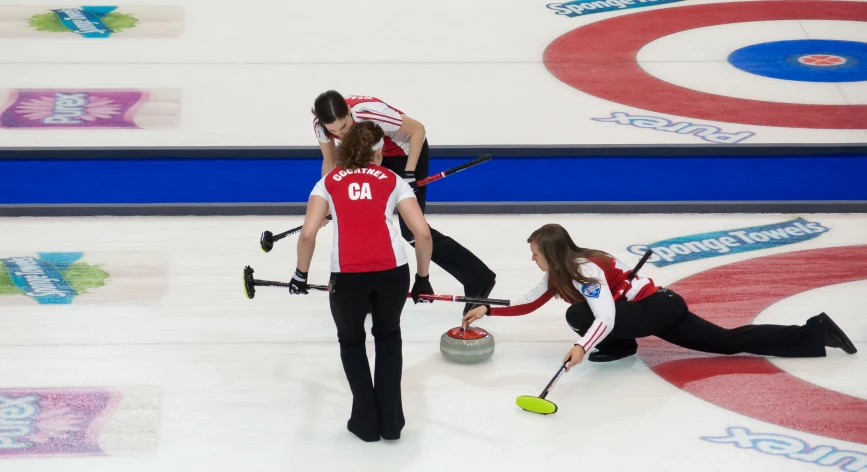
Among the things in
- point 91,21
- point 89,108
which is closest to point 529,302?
point 89,108

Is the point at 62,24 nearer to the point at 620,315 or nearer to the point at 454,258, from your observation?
the point at 454,258

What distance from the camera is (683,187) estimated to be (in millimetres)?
6055

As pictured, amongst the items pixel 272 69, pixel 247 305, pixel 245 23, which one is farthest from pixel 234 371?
pixel 245 23

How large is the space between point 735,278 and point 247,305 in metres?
2.20

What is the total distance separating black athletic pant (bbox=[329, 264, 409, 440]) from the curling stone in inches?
22.8

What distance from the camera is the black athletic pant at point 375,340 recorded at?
137 inches

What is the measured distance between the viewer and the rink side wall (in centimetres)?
598

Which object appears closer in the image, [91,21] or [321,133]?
[321,133]

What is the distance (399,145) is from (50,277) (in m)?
1.78

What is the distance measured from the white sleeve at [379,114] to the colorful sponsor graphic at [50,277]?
1579 mm

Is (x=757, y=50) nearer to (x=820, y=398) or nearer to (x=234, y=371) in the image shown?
(x=820, y=398)

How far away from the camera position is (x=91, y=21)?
834 centimetres

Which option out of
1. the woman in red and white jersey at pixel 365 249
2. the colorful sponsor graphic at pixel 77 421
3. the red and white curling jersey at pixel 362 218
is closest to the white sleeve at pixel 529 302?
the woman in red and white jersey at pixel 365 249

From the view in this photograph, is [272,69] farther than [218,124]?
Yes
